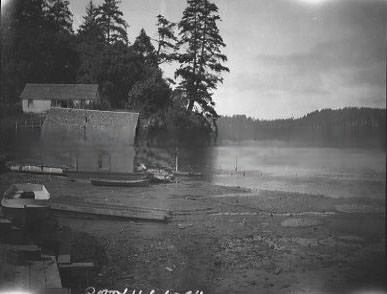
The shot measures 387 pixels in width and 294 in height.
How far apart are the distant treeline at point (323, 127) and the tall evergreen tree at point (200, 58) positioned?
530mm

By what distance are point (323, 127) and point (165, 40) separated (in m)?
2.98

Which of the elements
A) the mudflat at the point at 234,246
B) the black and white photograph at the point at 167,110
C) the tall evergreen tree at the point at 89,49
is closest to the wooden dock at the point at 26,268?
the black and white photograph at the point at 167,110

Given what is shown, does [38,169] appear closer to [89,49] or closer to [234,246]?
[89,49]

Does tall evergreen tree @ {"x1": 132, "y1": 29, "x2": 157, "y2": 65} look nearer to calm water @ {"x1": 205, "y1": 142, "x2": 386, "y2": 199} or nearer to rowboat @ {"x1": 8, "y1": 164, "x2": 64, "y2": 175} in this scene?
rowboat @ {"x1": 8, "y1": 164, "x2": 64, "y2": 175}

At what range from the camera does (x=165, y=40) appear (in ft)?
19.9

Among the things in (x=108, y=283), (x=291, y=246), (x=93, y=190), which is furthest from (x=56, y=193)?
(x=291, y=246)

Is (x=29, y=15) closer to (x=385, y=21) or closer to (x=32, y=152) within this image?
(x=32, y=152)

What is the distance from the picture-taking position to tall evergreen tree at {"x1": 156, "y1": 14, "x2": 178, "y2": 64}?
5.95 metres

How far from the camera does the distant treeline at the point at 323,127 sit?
542 cm

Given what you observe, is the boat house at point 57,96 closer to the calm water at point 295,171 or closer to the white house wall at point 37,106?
the white house wall at point 37,106

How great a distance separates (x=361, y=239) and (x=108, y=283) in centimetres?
435

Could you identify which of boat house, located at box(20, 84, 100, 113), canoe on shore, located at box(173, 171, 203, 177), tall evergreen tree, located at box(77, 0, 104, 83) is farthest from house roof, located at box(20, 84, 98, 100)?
canoe on shore, located at box(173, 171, 203, 177)

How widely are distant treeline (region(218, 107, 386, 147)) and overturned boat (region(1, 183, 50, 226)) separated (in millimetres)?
3144

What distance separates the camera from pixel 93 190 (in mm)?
7121
